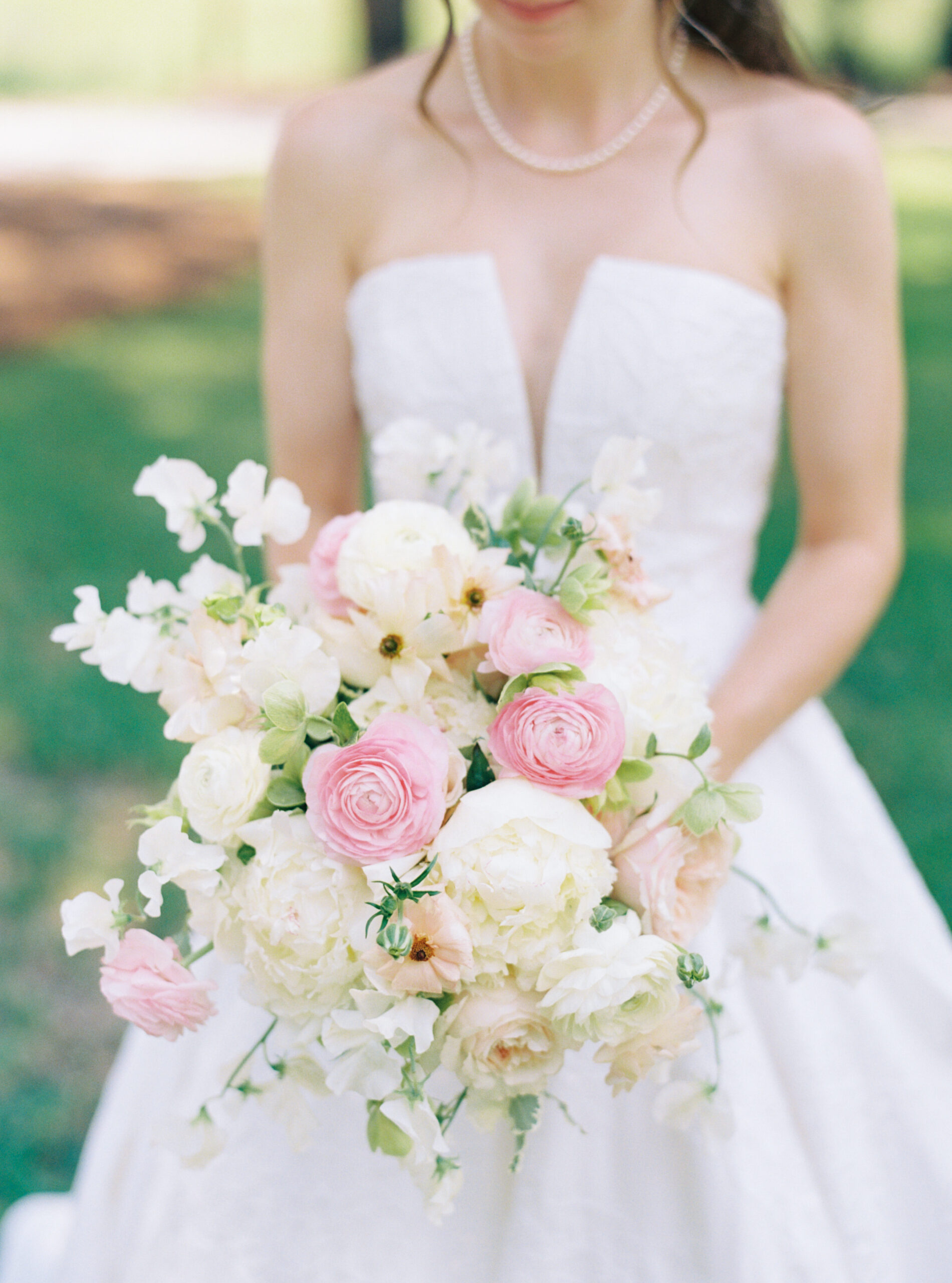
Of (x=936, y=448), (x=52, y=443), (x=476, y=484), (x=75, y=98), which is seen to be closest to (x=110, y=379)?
(x=52, y=443)

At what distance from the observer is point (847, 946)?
1.53m

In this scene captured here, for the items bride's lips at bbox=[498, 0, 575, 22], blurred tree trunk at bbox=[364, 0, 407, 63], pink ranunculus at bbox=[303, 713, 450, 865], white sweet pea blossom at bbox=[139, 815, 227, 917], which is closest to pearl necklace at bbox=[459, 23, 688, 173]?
bride's lips at bbox=[498, 0, 575, 22]

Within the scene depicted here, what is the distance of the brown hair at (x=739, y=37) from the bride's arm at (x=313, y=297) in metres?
0.16

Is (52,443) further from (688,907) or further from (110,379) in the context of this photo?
(688,907)

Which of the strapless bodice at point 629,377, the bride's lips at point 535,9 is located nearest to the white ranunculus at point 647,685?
the strapless bodice at point 629,377

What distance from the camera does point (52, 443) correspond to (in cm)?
712

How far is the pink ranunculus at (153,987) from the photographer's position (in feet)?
4.18

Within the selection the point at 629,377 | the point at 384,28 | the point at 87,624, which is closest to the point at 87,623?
the point at 87,624

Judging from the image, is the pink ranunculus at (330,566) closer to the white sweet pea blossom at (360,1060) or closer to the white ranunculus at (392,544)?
the white ranunculus at (392,544)

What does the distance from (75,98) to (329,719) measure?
16339 mm

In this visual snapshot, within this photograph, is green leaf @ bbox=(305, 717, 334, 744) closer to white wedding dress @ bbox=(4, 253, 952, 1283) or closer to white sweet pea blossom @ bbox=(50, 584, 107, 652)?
white sweet pea blossom @ bbox=(50, 584, 107, 652)

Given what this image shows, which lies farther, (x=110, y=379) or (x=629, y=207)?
(x=110, y=379)

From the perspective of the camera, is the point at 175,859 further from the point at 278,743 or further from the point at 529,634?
the point at 529,634

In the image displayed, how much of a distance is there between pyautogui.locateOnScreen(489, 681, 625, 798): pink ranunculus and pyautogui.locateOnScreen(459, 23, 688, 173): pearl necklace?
1.15 m
